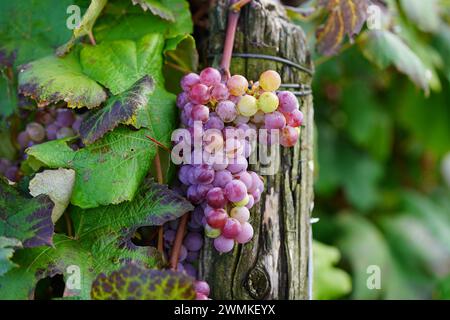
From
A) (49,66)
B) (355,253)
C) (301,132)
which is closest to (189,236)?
(301,132)

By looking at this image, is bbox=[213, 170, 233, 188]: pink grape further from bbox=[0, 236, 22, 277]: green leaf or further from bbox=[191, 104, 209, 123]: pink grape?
bbox=[0, 236, 22, 277]: green leaf

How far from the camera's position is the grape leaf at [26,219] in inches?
33.8

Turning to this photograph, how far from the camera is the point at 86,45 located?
1.10 m

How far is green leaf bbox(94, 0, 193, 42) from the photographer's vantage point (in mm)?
1126

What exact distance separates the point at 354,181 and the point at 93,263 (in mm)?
1551

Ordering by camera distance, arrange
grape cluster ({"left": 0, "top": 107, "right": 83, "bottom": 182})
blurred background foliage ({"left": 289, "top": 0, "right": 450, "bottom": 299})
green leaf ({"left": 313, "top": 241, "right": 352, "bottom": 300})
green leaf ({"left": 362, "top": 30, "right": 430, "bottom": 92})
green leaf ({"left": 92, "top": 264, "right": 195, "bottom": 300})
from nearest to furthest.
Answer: green leaf ({"left": 92, "top": 264, "right": 195, "bottom": 300}), grape cluster ({"left": 0, "top": 107, "right": 83, "bottom": 182}), green leaf ({"left": 362, "top": 30, "right": 430, "bottom": 92}), green leaf ({"left": 313, "top": 241, "right": 352, "bottom": 300}), blurred background foliage ({"left": 289, "top": 0, "right": 450, "bottom": 299})

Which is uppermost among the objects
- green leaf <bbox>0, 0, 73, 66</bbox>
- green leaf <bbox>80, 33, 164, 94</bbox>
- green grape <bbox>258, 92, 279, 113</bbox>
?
green leaf <bbox>0, 0, 73, 66</bbox>

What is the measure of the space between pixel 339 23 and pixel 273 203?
472 millimetres

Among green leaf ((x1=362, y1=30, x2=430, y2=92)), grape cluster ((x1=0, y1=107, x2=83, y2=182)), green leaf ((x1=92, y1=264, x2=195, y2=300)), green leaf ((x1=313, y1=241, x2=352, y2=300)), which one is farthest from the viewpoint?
green leaf ((x1=313, y1=241, x2=352, y2=300))

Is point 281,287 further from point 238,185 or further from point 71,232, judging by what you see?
point 71,232

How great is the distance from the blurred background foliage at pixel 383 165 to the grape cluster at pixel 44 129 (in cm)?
93

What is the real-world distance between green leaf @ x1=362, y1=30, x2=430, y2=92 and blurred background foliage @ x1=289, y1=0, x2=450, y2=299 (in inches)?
14.2

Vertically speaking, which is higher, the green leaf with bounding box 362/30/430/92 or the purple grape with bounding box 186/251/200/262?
the green leaf with bounding box 362/30/430/92

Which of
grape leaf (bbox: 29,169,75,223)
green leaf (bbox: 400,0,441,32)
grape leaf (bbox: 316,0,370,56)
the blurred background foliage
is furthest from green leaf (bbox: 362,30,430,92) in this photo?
grape leaf (bbox: 29,169,75,223)
